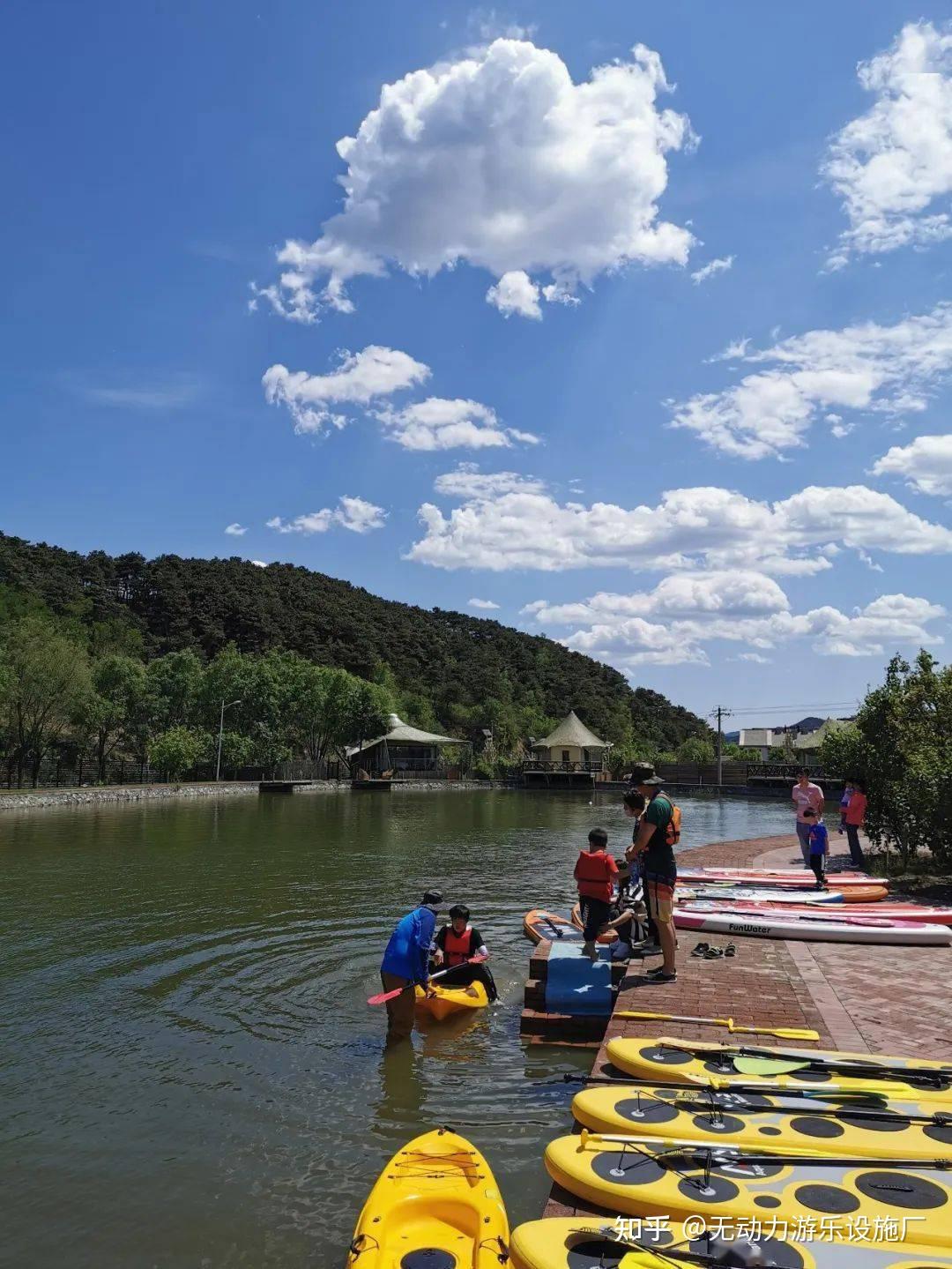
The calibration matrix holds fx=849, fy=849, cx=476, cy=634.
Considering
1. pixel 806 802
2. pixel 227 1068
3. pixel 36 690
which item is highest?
pixel 36 690

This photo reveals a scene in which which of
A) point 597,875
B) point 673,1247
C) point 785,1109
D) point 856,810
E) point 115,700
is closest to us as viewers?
point 673,1247

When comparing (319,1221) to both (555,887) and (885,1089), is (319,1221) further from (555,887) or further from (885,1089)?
(555,887)

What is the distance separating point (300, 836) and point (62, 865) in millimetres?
9040

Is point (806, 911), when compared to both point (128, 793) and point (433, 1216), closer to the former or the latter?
point (433, 1216)

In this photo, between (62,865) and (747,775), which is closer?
(62,865)

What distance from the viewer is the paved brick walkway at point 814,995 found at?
670cm

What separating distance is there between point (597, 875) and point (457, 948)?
6.44 feet

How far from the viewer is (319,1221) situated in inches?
220

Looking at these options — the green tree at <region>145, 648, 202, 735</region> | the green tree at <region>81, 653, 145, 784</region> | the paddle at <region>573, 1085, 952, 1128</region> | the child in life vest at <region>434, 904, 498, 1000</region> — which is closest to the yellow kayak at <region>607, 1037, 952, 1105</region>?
the paddle at <region>573, 1085, 952, 1128</region>

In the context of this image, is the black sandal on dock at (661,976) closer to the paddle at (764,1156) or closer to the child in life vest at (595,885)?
the child in life vest at (595,885)

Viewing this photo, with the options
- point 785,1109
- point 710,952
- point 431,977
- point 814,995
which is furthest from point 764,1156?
point 431,977

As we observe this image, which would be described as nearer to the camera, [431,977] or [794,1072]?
[794,1072]

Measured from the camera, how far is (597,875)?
938cm

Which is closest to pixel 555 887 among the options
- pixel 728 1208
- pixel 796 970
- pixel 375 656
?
pixel 796 970
